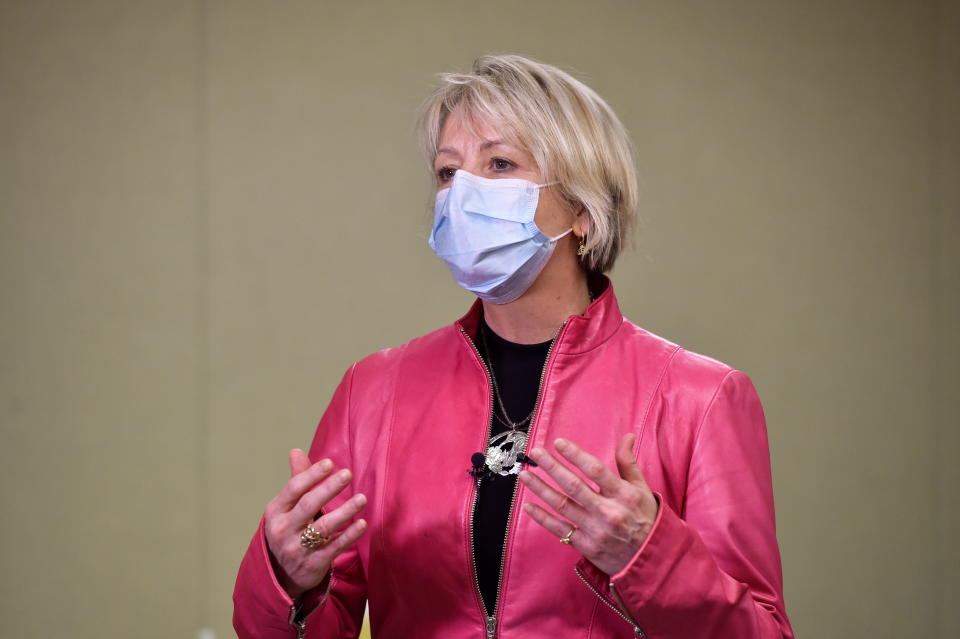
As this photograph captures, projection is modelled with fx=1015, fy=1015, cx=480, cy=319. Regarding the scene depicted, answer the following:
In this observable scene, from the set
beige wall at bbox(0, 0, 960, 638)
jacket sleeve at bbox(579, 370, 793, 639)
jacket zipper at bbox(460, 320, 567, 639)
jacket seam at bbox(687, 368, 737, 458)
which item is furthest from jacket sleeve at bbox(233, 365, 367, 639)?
beige wall at bbox(0, 0, 960, 638)

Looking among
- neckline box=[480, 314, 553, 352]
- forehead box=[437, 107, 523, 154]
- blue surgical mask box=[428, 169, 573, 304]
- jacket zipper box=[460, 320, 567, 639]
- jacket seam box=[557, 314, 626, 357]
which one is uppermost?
forehead box=[437, 107, 523, 154]

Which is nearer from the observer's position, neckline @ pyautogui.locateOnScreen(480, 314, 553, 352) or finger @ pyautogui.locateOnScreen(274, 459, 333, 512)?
finger @ pyautogui.locateOnScreen(274, 459, 333, 512)

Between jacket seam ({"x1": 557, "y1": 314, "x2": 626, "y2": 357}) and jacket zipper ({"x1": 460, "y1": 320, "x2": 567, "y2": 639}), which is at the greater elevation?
jacket seam ({"x1": 557, "y1": 314, "x2": 626, "y2": 357})

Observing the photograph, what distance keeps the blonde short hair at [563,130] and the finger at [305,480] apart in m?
0.64

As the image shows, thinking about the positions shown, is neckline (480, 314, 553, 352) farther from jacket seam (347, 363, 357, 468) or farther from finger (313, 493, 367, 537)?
finger (313, 493, 367, 537)

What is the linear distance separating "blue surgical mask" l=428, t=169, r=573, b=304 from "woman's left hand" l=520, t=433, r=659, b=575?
18.5 inches

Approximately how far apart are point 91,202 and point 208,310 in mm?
480

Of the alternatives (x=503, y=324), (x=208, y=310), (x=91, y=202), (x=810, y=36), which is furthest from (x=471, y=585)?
(x=810, y=36)

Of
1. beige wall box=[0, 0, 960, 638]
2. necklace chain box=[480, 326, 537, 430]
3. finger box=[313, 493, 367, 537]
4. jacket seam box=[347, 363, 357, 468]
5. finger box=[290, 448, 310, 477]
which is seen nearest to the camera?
finger box=[313, 493, 367, 537]

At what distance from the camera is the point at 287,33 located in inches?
126

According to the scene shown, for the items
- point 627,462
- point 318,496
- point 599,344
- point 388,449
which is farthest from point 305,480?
point 599,344

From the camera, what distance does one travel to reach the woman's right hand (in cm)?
143

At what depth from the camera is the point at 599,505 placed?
1.31 m

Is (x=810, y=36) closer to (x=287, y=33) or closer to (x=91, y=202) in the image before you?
(x=287, y=33)
